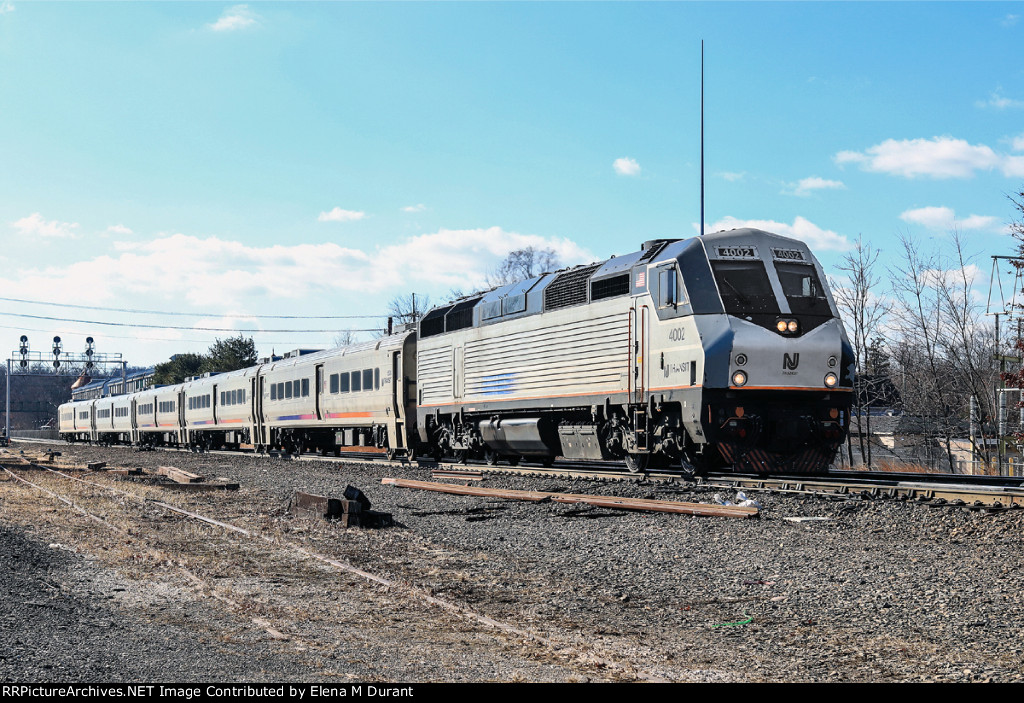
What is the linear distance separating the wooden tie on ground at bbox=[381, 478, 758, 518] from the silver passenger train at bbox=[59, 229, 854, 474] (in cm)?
203

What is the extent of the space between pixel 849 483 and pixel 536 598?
727 cm

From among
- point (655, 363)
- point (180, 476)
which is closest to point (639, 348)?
point (655, 363)

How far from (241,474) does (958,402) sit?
2682 centimetres

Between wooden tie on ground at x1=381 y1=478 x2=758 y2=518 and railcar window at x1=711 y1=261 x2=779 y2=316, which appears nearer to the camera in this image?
wooden tie on ground at x1=381 y1=478 x2=758 y2=518

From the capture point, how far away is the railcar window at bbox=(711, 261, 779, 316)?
1495cm

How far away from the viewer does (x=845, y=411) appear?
604 inches

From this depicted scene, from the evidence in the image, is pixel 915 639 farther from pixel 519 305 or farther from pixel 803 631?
pixel 519 305

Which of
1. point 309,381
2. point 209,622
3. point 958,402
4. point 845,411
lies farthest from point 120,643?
point 958,402

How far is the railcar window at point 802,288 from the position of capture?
50.3ft

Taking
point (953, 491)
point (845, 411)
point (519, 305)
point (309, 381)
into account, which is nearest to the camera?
point (953, 491)

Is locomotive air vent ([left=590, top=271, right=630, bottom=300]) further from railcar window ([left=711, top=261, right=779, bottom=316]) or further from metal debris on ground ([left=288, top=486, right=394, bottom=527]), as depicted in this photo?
metal debris on ground ([left=288, top=486, right=394, bottom=527])

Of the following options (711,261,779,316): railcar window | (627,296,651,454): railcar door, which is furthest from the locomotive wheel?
(711,261,779,316): railcar window

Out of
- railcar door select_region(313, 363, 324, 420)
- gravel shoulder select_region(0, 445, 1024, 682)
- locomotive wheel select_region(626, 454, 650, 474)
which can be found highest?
railcar door select_region(313, 363, 324, 420)

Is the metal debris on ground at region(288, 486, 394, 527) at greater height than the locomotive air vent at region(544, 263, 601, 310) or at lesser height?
lesser
